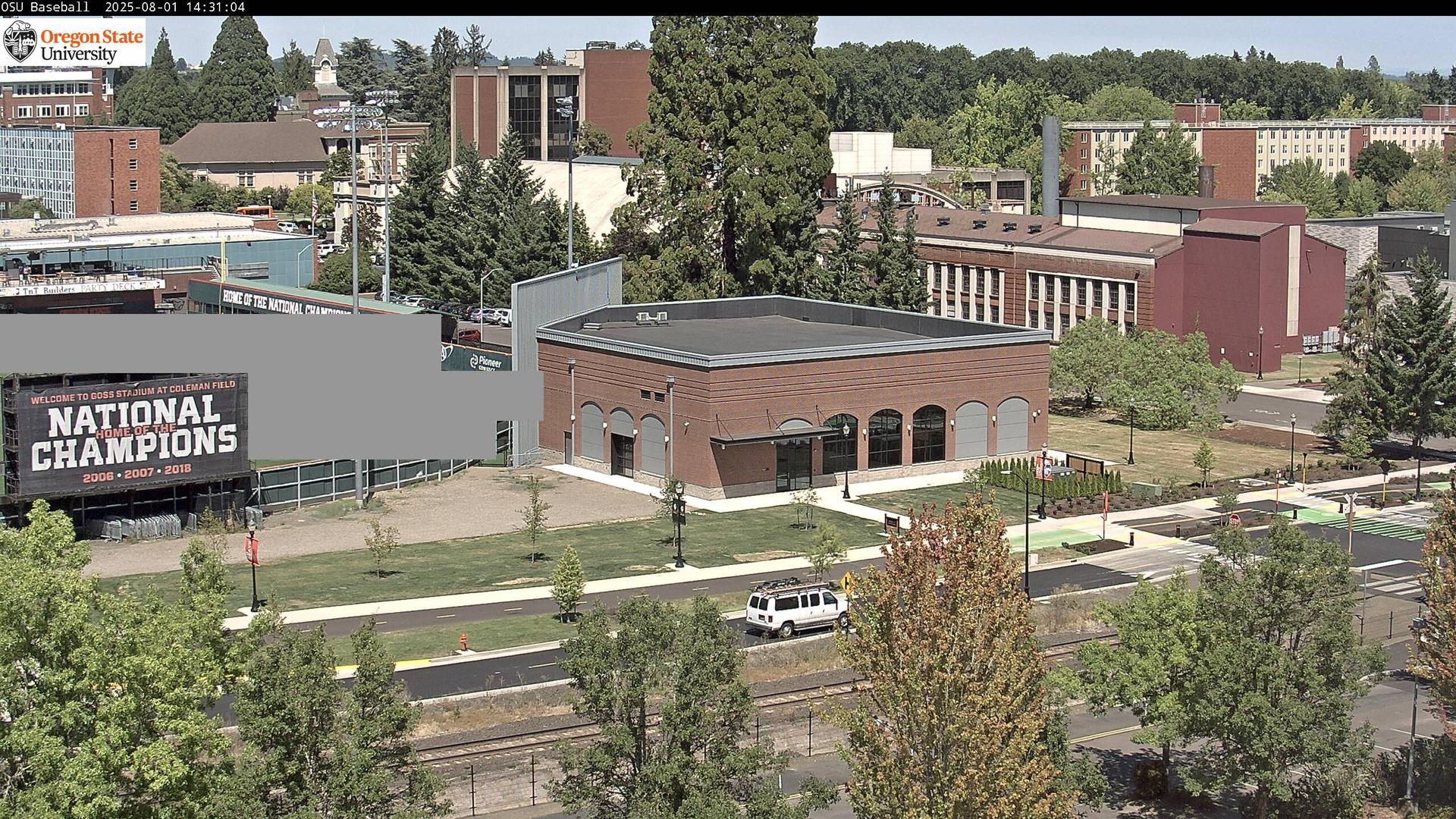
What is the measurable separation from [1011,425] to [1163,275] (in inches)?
1155

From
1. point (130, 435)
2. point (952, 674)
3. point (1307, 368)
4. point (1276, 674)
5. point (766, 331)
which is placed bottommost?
point (1276, 674)

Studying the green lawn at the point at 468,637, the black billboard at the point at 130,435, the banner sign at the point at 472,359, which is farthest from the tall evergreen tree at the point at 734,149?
the green lawn at the point at 468,637

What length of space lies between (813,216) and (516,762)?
5700cm

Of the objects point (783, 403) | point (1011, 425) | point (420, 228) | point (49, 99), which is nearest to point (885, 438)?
point (783, 403)

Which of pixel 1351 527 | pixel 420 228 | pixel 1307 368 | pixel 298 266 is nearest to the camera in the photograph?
pixel 1351 527

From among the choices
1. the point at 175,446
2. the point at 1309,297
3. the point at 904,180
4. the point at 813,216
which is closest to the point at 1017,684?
the point at 175,446

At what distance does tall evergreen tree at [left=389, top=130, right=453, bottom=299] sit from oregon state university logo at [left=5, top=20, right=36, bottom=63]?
1584 inches

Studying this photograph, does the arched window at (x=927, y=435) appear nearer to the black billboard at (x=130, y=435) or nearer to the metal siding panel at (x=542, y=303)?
the metal siding panel at (x=542, y=303)

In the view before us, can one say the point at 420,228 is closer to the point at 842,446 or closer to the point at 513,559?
the point at 842,446

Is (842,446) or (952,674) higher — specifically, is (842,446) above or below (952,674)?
below

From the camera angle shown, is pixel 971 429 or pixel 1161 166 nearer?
pixel 971 429

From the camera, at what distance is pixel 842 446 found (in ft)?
219

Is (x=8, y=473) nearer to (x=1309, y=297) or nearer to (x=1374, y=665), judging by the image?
(x=1374, y=665)

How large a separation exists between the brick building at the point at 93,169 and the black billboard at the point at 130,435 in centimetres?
8261
